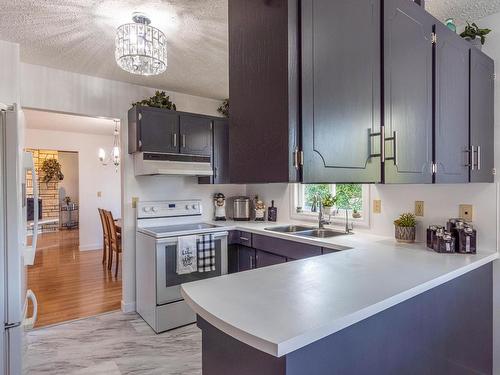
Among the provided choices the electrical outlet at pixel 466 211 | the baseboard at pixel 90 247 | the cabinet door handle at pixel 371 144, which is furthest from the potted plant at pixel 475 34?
the baseboard at pixel 90 247

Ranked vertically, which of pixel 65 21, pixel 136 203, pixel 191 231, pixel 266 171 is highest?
pixel 65 21

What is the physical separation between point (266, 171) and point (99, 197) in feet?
21.0

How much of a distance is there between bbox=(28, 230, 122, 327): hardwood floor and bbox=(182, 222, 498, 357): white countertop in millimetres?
2666

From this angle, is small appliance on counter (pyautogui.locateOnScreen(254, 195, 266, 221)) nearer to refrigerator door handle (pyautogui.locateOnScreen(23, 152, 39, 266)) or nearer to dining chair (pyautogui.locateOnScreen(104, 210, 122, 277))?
dining chair (pyautogui.locateOnScreen(104, 210, 122, 277))

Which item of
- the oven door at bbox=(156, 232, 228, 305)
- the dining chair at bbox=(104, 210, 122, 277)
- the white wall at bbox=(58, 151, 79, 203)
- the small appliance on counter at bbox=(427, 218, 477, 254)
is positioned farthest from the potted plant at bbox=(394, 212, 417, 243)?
the white wall at bbox=(58, 151, 79, 203)

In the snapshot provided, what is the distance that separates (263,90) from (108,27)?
1664 mm

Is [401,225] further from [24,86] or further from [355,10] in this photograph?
[24,86]

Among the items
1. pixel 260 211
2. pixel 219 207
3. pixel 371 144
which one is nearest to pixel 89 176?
pixel 219 207

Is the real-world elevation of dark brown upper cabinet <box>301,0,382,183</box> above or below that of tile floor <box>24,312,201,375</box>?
above

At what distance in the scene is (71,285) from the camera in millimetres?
4043

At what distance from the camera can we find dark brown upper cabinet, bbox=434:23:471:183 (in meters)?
1.60

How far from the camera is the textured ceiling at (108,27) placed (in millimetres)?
1865

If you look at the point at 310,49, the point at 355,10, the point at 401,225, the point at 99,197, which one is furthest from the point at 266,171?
the point at 99,197

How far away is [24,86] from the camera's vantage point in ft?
8.91
